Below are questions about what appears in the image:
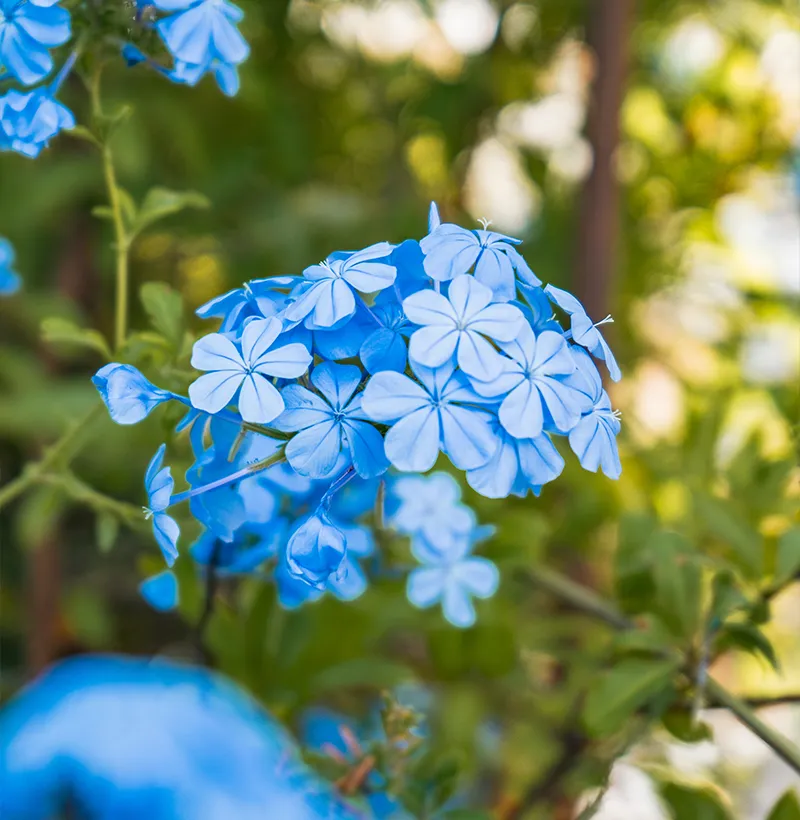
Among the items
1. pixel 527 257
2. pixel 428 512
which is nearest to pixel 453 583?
pixel 428 512

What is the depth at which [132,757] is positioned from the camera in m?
0.40

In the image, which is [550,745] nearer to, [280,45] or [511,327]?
[511,327]

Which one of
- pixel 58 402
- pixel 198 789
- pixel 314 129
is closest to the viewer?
pixel 198 789

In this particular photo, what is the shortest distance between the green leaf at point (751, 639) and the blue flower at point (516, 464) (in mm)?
276

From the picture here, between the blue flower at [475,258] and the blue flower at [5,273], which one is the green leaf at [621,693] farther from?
the blue flower at [5,273]

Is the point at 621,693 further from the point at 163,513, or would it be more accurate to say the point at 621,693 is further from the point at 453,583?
the point at 163,513

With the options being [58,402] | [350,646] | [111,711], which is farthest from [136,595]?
[111,711]

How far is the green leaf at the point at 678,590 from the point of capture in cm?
70

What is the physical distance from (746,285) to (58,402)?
83 cm

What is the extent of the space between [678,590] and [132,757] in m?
0.43

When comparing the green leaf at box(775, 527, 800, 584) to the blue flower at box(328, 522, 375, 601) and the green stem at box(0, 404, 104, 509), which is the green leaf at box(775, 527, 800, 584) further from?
the green stem at box(0, 404, 104, 509)

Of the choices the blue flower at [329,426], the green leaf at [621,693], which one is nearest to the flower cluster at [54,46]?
the blue flower at [329,426]

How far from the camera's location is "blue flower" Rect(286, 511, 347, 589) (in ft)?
1.54

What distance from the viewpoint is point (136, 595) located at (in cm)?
144
